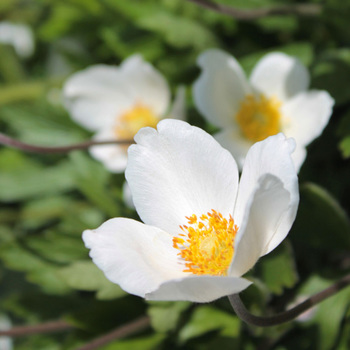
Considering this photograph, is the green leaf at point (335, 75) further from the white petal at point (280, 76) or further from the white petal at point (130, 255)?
the white petal at point (130, 255)

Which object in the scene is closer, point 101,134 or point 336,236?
point 336,236

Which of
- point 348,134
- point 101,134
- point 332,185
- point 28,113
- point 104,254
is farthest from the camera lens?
point 28,113

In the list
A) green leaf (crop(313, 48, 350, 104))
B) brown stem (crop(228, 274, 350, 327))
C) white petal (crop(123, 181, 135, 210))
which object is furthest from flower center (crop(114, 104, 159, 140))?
brown stem (crop(228, 274, 350, 327))

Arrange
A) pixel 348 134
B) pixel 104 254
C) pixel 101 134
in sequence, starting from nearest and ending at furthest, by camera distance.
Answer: pixel 104 254, pixel 348 134, pixel 101 134

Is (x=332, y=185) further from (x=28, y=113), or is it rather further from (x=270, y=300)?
(x=28, y=113)

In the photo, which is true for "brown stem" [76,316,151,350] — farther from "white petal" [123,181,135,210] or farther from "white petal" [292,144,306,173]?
"white petal" [292,144,306,173]

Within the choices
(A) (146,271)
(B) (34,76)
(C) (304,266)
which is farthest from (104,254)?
(B) (34,76)

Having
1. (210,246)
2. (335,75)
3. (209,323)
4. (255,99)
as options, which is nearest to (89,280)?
(209,323)
